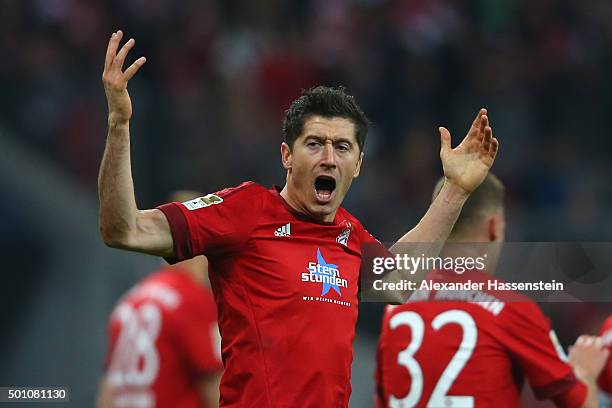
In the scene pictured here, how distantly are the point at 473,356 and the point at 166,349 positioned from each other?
6.81ft

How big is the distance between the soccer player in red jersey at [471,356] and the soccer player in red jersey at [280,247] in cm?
79

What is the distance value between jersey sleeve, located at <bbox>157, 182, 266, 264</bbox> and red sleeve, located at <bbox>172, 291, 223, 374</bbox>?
2284mm

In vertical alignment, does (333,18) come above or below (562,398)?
above

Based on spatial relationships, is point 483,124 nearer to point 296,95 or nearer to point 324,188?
point 324,188

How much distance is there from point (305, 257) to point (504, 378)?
4.26 feet

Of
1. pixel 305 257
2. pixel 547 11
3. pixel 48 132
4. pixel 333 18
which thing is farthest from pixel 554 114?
pixel 305 257

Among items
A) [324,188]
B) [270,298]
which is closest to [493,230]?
[324,188]

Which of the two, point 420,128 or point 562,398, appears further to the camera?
point 420,128

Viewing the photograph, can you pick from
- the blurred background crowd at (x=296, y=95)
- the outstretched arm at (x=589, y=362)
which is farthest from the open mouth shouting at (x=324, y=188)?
the blurred background crowd at (x=296, y=95)

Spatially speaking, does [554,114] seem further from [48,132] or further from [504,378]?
[504,378]

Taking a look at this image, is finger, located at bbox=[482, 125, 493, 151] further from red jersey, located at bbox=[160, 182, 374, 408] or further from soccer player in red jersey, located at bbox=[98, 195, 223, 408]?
soccer player in red jersey, located at bbox=[98, 195, 223, 408]

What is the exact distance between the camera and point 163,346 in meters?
6.42

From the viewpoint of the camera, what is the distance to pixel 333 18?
11.3m

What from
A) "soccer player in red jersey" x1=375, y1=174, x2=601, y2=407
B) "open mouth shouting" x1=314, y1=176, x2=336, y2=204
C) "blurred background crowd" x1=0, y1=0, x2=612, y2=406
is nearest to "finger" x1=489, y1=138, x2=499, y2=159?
"soccer player in red jersey" x1=375, y1=174, x2=601, y2=407
